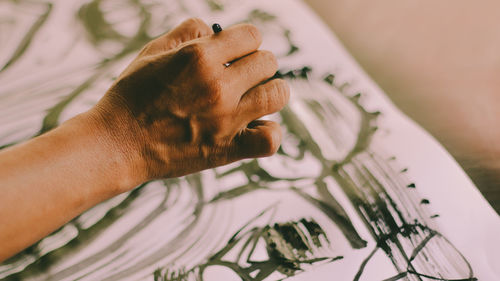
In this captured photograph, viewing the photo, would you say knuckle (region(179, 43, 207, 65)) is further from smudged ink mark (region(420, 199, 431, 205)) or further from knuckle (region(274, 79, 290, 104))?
smudged ink mark (region(420, 199, 431, 205))

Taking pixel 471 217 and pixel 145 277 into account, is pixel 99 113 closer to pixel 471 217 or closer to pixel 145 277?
pixel 145 277

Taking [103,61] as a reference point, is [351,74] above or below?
below

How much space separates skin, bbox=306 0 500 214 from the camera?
0.71 m

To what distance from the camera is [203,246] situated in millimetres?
563

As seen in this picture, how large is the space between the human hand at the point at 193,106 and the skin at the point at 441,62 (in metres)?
0.37

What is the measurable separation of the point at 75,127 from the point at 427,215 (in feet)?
1.76

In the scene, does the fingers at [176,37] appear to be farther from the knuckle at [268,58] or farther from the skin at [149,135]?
the knuckle at [268,58]

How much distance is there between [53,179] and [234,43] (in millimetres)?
285

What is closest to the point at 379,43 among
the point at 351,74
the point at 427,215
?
the point at 351,74

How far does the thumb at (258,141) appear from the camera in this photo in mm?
540

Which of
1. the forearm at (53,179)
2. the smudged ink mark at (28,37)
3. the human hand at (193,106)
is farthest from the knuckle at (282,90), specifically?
the smudged ink mark at (28,37)

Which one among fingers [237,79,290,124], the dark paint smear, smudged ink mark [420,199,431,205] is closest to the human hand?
fingers [237,79,290,124]

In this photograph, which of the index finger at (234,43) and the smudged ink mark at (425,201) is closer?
the index finger at (234,43)

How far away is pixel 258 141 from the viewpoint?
543 mm
